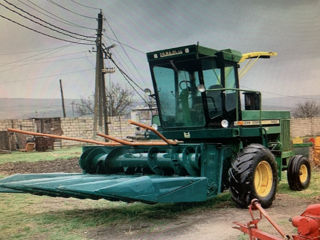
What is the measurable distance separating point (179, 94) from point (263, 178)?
2037 millimetres

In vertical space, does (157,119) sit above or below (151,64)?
below

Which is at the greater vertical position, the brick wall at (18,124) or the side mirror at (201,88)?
the side mirror at (201,88)

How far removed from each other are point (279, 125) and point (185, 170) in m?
2.88

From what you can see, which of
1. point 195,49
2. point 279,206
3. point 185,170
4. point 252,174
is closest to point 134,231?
point 185,170

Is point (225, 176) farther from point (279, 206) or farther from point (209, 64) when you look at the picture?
point (209, 64)

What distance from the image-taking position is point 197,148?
20.1 feet

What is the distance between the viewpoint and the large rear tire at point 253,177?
6043 millimetres

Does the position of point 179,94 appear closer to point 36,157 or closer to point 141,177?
point 141,177

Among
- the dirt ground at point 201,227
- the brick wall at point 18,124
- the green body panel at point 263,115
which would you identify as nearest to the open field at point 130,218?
the dirt ground at point 201,227

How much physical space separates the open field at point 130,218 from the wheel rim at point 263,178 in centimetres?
32

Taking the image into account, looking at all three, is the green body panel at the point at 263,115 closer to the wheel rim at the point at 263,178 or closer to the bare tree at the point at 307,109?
the wheel rim at the point at 263,178

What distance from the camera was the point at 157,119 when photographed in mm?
7922

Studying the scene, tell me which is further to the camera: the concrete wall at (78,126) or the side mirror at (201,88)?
the concrete wall at (78,126)

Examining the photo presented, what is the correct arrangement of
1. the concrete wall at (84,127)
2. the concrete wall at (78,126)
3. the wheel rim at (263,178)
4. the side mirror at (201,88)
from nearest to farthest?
the wheel rim at (263,178), the side mirror at (201,88), the concrete wall at (78,126), the concrete wall at (84,127)
